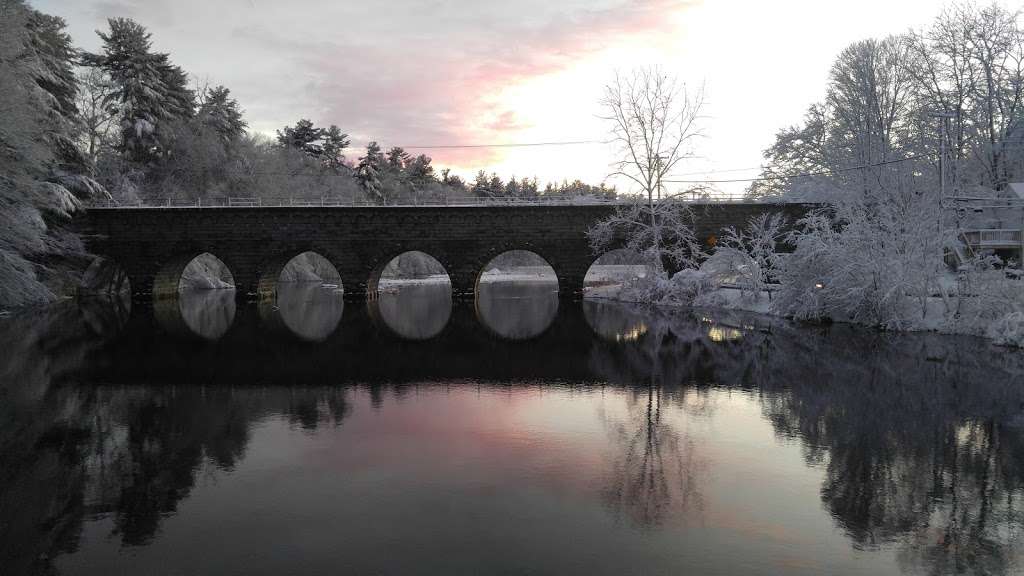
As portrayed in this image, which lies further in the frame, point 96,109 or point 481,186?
point 481,186

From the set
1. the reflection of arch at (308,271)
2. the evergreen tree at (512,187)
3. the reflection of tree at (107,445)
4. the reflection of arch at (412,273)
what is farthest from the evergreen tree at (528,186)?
the reflection of tree at (107,445)

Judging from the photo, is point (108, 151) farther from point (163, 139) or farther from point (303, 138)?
point (303, 138)

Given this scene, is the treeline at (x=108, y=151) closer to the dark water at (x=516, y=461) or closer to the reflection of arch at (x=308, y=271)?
the reflection of arch at (x=308, y=271)

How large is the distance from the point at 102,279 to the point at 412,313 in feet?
71.0

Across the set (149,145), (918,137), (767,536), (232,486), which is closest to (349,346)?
(232,486)

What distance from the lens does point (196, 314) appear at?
27203 millimetres

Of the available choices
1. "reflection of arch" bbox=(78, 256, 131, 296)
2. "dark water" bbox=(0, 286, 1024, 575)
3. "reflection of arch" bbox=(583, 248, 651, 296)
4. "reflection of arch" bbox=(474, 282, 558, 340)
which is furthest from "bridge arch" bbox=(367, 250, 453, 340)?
"reflection of arch" bbox=(78, 256, 131, 296)

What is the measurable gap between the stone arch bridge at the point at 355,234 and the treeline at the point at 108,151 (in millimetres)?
2597

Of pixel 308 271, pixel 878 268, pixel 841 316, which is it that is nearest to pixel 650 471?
pixel 878 268

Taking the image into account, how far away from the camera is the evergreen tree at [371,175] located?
68750 millimetres

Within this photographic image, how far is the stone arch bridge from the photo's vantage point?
33469 mm

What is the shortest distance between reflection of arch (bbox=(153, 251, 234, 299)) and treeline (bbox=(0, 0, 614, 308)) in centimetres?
368

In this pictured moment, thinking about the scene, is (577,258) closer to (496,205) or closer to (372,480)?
(496,205)

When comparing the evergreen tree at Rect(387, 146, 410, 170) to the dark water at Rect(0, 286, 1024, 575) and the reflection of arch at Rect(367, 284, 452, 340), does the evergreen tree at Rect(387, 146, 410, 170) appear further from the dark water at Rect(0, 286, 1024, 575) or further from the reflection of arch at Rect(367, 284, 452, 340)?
the dark water at Rect(0, 286, 1024, 575)
